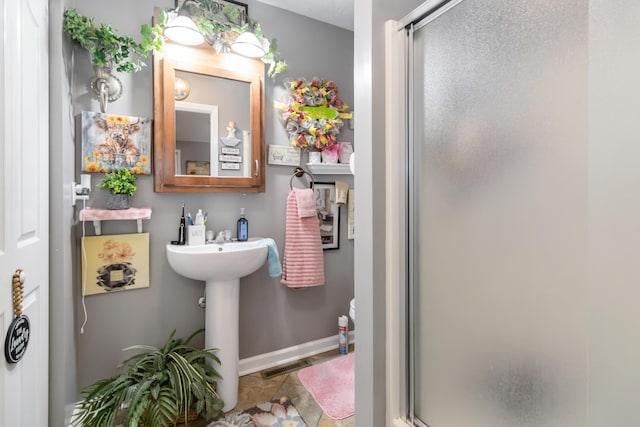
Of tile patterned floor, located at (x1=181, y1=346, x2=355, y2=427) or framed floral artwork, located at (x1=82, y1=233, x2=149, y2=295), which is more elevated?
framed floral artwork, located at (x1=82, y1=233, x2=149, y2=295)

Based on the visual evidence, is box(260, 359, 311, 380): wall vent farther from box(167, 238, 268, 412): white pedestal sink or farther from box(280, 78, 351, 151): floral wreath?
box(280, 78, 351, 151): floral wreath

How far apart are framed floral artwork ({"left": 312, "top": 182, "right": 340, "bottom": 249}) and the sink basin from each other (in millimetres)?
701

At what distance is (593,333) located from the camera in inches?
20.4

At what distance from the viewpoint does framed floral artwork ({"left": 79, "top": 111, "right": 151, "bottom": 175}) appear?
5.28 ft

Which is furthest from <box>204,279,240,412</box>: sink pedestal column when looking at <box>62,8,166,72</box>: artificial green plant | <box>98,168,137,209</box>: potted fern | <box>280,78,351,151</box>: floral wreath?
<box>62,8,166,72</box>: artificial green plant

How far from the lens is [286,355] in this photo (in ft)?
7.39

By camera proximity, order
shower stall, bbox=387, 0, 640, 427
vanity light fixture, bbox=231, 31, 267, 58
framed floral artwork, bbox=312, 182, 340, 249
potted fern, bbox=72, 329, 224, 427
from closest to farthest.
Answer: shower stall, bbox=387, 0, 640, 427 < potted fern, bbox=72, 329, 224, 427 < vanity light fixture, bbox=231, 31, 267, 58 < framed floral artwork, bbox=312, 182, 340, 249

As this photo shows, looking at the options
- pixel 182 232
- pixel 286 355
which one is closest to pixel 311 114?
pixel 182 232

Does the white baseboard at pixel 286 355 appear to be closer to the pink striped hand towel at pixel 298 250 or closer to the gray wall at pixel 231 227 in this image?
the gray wall at pixel 231 227

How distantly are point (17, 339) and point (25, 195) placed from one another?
46cm

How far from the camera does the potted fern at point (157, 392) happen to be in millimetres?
1385

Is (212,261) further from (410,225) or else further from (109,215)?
(410,225)

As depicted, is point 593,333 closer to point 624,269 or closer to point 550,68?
point 624,269

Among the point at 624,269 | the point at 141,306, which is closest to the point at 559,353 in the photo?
the point at 624,269
